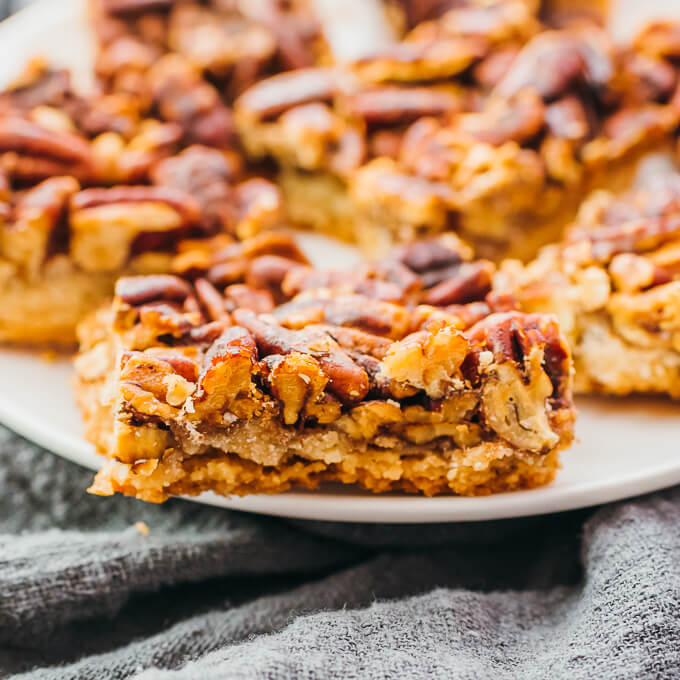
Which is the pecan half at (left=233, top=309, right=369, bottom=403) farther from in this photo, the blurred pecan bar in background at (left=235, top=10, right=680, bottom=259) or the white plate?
the blurred pecan bar in background at (left=235, top=10, right=680, bottom=259)

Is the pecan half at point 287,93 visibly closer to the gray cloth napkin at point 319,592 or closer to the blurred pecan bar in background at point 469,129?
the blurred pecan bar in background at point 469,129

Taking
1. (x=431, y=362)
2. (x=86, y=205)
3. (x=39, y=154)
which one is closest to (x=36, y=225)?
(x=86, y=205)

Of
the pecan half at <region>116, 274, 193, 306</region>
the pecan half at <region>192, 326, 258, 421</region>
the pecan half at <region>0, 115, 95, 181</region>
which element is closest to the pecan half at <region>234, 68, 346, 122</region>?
the pecan half at <region>0, 115, 95, 181</region>

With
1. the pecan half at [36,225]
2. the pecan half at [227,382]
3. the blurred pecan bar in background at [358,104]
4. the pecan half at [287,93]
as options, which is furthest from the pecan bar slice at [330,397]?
the pecan half at [287,93]

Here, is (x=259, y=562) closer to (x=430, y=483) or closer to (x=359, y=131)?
(x=430, y=483)

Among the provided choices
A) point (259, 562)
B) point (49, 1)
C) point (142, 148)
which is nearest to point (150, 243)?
point (142, 148)

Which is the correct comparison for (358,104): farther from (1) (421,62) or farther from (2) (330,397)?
(2) (330,397)
